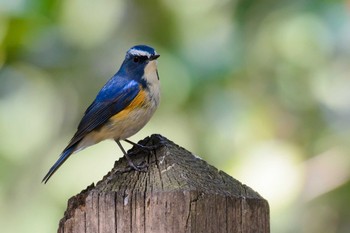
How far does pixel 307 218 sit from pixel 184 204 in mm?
2954

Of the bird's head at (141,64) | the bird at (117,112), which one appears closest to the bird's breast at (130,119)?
the bird at (117,112)

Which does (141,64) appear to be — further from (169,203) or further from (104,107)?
(169,203)

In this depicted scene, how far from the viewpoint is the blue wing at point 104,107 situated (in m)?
3.92

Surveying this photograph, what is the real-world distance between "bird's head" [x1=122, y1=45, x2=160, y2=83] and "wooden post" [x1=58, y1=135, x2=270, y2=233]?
1581mm

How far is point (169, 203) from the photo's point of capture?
2410mm

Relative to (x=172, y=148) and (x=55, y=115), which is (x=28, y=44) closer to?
(x=55, y=115)

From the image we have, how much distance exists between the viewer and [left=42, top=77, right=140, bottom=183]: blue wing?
3.92 metres

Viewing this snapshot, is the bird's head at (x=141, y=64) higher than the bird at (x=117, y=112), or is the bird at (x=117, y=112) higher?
the bird's head at (x=141, y=64)

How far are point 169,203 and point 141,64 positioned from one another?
1886mm

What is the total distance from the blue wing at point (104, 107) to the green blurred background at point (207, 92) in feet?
2.44

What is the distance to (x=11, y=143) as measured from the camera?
4.99 metres

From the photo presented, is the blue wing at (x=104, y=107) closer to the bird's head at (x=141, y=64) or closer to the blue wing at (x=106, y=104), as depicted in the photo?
the blue wing at (x=106, y=104)

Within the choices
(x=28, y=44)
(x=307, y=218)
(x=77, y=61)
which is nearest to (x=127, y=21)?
(x=77, y=61)

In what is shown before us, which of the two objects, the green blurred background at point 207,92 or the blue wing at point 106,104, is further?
the green blurred background at point 207,92
